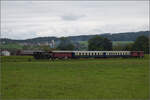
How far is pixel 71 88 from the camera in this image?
1303 cm

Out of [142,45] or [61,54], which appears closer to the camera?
[61,54]

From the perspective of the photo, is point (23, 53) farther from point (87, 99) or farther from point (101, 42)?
point (87, 99)

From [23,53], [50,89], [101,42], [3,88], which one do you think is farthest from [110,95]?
[101,42]

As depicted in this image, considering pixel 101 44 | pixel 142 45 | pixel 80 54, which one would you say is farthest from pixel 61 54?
pixel 142 45

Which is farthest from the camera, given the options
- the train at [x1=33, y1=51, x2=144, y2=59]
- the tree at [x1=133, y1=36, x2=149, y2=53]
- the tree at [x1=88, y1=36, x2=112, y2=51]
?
the tree at [x1=88, y1=36, x2=112, y2=51]

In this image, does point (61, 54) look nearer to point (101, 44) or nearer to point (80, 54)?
point (80, 54)

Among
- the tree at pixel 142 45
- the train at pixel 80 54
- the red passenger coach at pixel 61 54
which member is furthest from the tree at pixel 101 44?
the red passenger coach at pixel 61 54

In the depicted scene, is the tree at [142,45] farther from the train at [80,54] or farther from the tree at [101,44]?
the train at [80,54]

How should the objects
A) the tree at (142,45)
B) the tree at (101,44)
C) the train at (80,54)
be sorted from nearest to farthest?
the train at (80,54) → the tree at (142,45) → the tree at (101,44)

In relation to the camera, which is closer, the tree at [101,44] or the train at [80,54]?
the train at [80,54]

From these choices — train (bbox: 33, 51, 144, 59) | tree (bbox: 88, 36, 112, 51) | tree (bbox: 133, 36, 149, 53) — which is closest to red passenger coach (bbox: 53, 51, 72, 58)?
train (bbox: 33, 51, 144, 59)

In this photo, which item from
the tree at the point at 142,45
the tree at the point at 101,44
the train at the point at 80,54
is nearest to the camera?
the train at the point at 80,54

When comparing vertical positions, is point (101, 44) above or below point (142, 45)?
above

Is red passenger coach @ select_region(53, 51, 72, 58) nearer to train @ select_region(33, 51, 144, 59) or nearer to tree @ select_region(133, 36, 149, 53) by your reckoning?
train @ select_region(33, 51, 144, 59)
